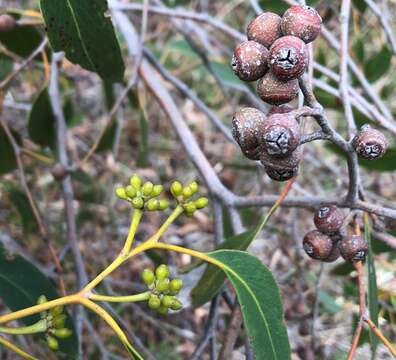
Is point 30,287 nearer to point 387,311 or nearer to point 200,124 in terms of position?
point 387,311

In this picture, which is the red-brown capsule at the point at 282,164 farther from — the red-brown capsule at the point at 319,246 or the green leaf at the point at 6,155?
the green leaf at the point at 6,155

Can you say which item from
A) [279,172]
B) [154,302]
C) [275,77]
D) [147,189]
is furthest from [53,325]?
[275,77]

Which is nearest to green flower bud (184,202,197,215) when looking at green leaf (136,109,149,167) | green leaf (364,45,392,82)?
green leaf (136,109,149,167)

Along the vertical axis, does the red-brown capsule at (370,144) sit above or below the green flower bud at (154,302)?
above

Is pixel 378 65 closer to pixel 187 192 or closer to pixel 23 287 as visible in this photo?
pixel 187 192

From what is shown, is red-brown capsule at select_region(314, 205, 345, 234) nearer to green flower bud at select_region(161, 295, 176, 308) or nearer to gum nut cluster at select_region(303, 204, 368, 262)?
gum nut cluster at select_region(303, 204, 368, 262)

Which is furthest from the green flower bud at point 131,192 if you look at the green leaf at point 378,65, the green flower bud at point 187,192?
the green leaf at point 378,65

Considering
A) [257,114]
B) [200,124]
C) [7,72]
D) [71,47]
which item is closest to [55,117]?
[71,47]

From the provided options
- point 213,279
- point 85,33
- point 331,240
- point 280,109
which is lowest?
point 213,279
